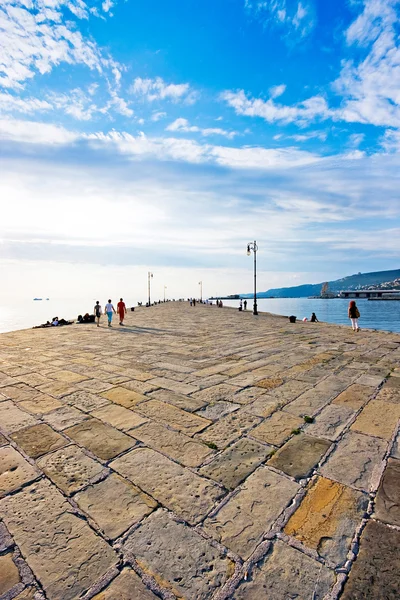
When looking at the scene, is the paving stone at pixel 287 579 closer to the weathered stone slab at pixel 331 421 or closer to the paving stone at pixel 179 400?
the weathered stone slab at pixel 331 421

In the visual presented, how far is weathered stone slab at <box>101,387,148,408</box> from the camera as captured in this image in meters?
3.71

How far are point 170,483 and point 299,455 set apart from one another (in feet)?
3.76

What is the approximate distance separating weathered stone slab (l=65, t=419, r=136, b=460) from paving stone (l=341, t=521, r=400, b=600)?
6.21 feet

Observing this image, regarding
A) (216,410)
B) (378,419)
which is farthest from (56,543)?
(378,419)

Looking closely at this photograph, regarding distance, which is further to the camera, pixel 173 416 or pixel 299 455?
pixel 173 416

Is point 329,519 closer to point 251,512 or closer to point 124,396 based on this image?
point 251,512

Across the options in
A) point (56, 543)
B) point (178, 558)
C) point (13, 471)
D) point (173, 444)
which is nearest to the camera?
point (178, 558)

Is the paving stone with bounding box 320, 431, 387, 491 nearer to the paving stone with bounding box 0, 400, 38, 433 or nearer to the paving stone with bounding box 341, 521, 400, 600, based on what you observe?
the paving stone with bounding box 341, 521, 400, 600

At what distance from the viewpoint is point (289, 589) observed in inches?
54.2

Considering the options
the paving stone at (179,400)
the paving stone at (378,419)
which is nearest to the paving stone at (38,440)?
the paving stone at (179,400)

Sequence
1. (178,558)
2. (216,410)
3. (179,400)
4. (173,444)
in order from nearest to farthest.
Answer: (178,558)
(173,444)
(216,410)
(179,400)

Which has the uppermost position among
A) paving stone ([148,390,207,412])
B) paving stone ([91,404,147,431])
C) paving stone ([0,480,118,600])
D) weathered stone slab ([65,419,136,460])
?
paving stone ([148,390,207,412])

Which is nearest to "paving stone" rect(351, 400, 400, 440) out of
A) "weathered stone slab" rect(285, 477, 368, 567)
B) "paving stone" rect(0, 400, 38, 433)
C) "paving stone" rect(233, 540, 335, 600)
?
"weathered stone slab" rect(285, 477, 368, 567)

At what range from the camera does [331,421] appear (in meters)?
3.09
